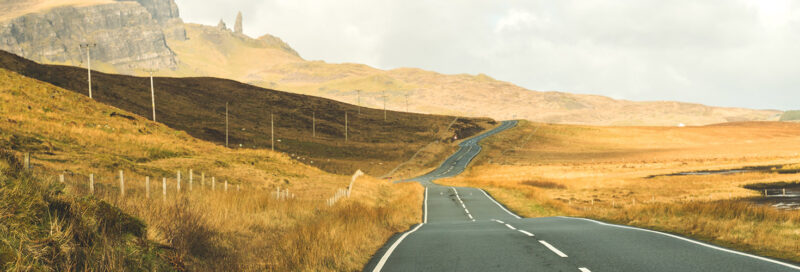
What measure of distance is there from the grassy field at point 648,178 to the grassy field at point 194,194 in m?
8.66

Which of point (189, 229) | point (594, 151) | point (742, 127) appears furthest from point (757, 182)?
point (742, 127)

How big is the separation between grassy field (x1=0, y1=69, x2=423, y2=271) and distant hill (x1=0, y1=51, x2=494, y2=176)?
146 ft

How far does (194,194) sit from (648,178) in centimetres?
5512

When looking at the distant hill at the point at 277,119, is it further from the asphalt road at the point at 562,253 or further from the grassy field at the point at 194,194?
the asphalt road at the point at 562,253

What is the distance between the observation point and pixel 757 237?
12.5 metres

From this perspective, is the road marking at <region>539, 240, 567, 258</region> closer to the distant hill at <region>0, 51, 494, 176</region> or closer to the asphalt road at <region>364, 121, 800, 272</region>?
the asphalt road at <region>364, 121, 800, 272</region>

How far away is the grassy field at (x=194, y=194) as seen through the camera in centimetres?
951

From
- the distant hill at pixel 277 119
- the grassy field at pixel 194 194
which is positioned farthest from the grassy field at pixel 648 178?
the distant hill at pixel 277 119

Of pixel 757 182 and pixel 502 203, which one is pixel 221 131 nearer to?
pixel 502 203

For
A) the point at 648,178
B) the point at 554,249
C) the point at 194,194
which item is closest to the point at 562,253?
the point at 554,249

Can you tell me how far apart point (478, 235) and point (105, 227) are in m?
10.1

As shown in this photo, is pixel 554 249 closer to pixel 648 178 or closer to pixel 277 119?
pixel 648 178

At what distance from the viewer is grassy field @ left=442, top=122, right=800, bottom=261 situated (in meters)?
14.9

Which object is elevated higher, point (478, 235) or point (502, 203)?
point (478, 235)
